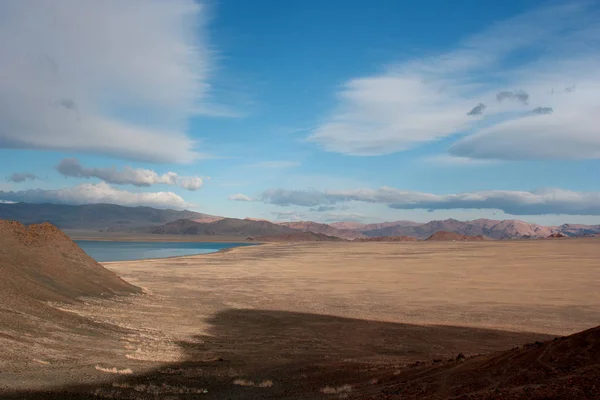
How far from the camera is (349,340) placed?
60.8 ft

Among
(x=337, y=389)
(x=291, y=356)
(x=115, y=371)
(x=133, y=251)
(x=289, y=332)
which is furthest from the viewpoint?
(x=133, y=251)

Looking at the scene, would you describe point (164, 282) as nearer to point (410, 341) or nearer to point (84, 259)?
point (84, 259)

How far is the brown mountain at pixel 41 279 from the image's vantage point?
54.7 ft

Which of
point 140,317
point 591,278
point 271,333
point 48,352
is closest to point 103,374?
point 48,352

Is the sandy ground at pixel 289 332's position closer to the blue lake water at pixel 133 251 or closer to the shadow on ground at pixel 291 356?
the shadow on ground at pixel 291 356

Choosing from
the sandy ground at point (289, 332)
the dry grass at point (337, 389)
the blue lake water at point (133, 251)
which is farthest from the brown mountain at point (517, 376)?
the blue lake water at point (133, 251)

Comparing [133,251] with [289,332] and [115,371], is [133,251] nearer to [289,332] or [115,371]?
[289,332]

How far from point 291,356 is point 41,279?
49.5 feet

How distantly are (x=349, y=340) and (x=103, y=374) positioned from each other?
9.26m

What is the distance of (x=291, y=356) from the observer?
1572 cm

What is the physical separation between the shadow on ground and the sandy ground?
0.14ft

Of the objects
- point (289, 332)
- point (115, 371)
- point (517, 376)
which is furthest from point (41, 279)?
point (517, 376)

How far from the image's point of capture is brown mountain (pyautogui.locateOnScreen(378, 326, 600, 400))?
26.2 ft

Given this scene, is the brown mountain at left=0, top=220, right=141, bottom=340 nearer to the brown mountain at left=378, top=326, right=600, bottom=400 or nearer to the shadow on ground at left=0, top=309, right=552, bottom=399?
the shadow on ground at left=0, top=309, right=552, bottom=399
